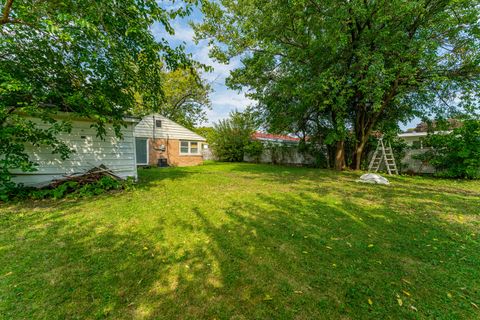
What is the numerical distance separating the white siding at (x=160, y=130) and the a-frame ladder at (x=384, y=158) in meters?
11.7

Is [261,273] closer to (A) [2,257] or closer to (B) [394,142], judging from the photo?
(A) [2,257]

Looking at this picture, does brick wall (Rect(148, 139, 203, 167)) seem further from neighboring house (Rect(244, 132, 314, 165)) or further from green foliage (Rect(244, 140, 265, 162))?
neighboring house (Rect(244, 132, 314, 165))

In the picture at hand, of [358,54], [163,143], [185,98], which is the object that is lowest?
[163,143]

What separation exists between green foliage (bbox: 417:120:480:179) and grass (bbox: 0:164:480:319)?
18.6 feet

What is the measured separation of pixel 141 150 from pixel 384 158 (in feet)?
45.6

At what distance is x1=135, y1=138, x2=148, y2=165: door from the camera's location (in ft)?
42.6

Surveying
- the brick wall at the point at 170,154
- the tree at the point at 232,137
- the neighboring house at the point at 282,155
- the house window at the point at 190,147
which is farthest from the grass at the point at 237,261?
the tree at the point at 232,137

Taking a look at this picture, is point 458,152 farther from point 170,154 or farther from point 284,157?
point 170,154

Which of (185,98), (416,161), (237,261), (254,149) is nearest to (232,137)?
(254,149)

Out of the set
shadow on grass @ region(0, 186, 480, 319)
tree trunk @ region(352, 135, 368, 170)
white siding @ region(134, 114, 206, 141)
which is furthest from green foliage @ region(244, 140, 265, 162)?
shadow on grass @ region(0, 186, 480, 319)

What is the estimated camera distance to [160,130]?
13906mm

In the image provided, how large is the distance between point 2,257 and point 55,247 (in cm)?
48

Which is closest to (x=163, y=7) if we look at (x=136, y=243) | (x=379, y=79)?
(x=136, y=243)

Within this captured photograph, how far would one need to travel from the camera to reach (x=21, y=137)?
4914mm
